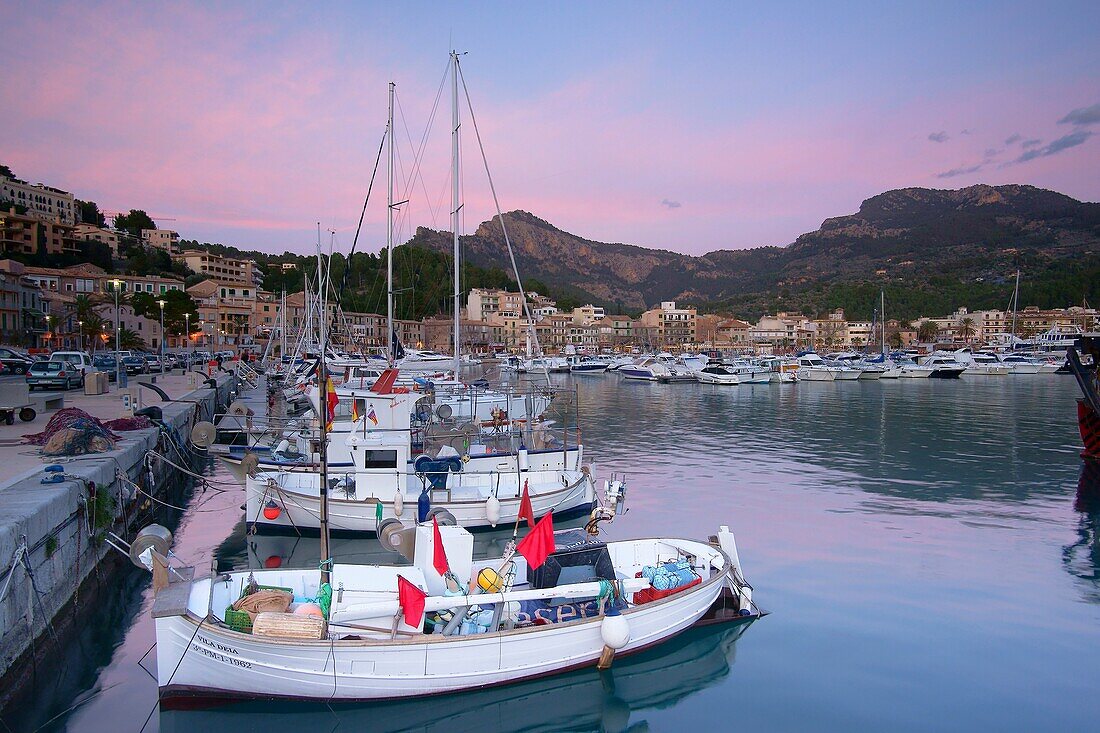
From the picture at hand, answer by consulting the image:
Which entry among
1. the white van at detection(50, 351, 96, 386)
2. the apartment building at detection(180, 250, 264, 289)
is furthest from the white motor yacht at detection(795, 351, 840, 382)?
the apartment building at detection(180, 250, 264, 289)

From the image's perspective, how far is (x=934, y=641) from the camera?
487 inches

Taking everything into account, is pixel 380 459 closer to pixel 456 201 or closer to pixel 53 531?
pixel 53 531

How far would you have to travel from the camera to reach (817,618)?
13.2 metres

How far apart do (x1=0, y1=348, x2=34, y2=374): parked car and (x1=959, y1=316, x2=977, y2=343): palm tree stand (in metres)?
168

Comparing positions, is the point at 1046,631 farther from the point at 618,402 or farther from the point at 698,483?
the point at 618,402

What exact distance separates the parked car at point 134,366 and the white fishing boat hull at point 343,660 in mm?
38462

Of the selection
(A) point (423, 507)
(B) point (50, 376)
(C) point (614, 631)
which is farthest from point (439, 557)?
(B) point (50, 376)

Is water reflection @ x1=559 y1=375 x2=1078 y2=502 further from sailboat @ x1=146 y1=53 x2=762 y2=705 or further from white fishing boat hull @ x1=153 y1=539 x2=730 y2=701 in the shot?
white fishing boat hull @ x1=153 y1=539 x2=730 y2=701

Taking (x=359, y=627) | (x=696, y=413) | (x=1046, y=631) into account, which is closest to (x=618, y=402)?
(x=696, y=413)

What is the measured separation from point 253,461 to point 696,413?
1445 inches

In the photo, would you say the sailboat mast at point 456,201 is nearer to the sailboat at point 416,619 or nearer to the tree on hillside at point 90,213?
the sailboat at point 416,619

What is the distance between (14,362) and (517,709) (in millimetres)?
43062

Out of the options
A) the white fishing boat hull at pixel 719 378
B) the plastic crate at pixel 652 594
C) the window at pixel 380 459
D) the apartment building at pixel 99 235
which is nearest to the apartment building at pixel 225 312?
the apartment building at pixel 99 235

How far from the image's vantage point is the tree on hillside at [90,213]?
5020 inches
